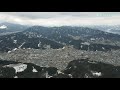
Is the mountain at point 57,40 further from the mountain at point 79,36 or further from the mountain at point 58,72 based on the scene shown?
the mountain at point 58,72

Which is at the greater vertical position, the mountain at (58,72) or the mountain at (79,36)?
the mountain at (58,72)

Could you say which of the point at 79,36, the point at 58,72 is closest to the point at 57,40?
the point at 79,36

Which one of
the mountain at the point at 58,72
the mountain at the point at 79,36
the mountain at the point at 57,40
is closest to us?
the mountain at the point at 58,72

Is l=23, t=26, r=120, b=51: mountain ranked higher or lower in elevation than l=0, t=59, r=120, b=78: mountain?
lower

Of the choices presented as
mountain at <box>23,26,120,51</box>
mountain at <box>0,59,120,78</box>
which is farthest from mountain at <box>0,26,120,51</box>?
mountain at <box>0,59,120,78</box>

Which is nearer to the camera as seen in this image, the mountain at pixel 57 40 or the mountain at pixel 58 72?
the mountain at pixel 58 72

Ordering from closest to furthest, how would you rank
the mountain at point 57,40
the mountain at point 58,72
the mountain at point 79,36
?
the mountain at point 58,72, the mountain at point 57,40, the mountain at point 79,36

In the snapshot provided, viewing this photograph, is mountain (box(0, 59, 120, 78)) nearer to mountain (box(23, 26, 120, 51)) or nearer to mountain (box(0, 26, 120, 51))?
mountain (box(0, 26, 120, 51))

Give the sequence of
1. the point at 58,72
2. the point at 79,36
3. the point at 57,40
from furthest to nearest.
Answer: the point at 79,36
the point at 57,40
the point at 58,72

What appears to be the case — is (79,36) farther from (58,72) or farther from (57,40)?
(58,72)

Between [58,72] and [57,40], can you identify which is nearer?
[58,72]

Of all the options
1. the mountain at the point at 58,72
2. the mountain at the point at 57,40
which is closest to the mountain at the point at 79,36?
the mountain at the point at 57,40
